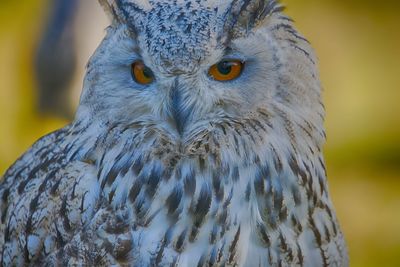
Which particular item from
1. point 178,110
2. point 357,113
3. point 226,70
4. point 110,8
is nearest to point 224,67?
point 226,70

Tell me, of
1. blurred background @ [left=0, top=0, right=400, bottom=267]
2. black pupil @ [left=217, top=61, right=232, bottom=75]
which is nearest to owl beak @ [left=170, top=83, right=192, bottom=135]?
black pupil @ [left=217, top=61, right=232, bottom=75]

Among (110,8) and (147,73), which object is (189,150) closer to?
(147,73)

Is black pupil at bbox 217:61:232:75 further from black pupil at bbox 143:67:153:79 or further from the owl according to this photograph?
black pupil at bbox 143:67:153:79

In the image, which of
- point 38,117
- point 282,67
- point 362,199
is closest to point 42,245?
point 282,67

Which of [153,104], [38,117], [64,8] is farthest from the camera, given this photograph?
[38,117]

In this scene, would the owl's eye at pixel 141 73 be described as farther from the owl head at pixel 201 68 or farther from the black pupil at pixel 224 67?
the black pupil at pixel 224 67

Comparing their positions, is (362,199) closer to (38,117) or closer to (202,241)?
(38,117)

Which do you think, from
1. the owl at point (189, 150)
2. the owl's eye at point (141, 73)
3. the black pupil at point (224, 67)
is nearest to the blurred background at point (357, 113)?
the owl at point (189, 150)
